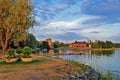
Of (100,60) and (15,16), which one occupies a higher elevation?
(15,16)

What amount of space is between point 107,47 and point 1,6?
130 meters

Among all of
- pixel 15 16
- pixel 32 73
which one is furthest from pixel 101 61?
pixel 32 73

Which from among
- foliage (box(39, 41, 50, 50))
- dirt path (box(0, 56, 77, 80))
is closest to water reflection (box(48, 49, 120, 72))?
dirt path (box(0, 56, 77, 80))

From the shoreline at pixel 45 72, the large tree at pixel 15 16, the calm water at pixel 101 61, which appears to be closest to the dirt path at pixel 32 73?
the shoreline at pixel 45 72

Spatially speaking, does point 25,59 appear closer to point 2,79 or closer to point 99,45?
point 2,79

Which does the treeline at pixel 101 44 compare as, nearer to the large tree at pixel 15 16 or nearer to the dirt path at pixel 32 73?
the large tree at pixel 15 16

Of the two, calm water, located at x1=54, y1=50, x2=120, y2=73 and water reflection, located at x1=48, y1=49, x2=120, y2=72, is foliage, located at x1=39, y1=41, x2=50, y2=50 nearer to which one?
water reflection, located at x1=48, y1=49, x2=120, y2=72

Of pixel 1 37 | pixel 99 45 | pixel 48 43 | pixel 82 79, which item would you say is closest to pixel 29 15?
pixel 1 37

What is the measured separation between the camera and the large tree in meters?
35.9

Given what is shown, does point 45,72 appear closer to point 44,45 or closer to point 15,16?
point 15,16

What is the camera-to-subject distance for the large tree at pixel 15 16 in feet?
118

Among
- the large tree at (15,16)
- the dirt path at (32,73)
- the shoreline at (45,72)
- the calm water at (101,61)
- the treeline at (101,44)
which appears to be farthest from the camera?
the treeline at (101,44)

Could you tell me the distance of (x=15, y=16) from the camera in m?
35.8

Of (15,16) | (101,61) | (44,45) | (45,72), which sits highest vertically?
(15,16)
